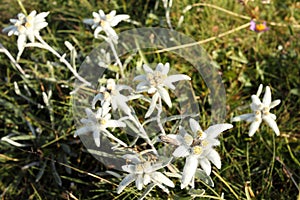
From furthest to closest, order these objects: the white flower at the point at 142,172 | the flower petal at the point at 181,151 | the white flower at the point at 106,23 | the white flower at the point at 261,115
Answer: the white flower at the point at 106,23, the white flower at the point at 261,115, the white flower at the point at 142,172, the flower petal at the point at 181,151

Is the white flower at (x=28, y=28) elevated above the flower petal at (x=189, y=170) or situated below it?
above

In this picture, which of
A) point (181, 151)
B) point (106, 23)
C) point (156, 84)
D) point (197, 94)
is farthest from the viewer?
point (197, 94)

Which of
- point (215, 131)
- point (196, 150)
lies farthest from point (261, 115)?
point (196, 150)

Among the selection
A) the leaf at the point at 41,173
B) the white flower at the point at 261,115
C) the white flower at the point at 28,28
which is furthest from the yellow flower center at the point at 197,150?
the leaf at the point at 41,173

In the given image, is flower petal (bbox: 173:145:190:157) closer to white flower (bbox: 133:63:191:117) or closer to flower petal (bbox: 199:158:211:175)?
flower petal (bbox: 199:158:211:175)

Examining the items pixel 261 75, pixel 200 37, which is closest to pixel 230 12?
pixel 200 37

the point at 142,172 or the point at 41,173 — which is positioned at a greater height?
the point at 142,172

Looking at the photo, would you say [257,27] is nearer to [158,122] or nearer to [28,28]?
[158,122]

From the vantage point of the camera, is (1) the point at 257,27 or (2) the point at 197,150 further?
(1) the point at 257,27

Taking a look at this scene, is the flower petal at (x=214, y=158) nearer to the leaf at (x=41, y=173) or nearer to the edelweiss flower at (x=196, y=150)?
the edelweiss flower at (x=196, y=150)
